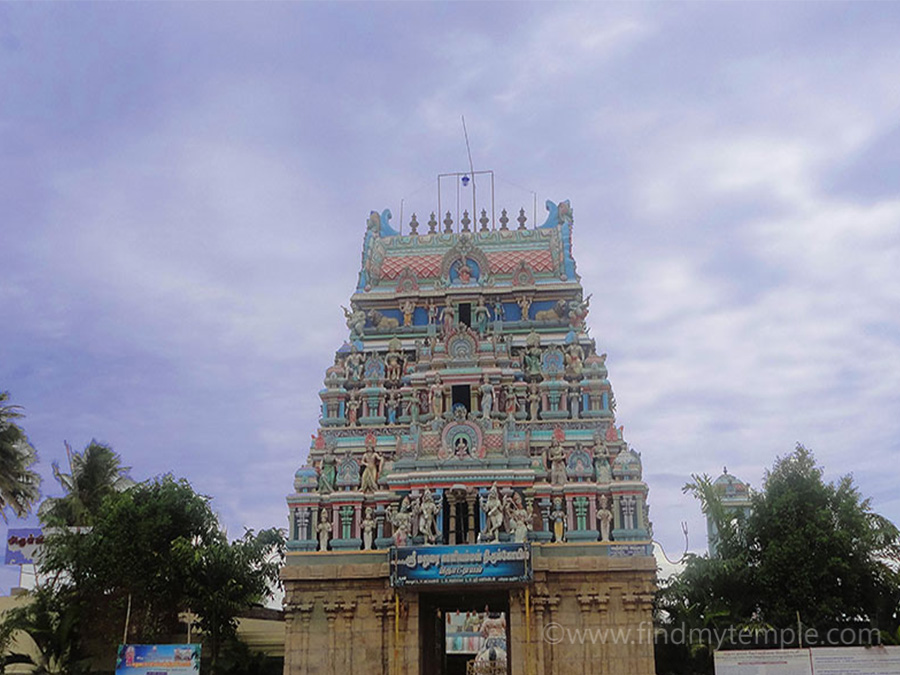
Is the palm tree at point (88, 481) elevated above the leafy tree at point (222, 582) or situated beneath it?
elevated above

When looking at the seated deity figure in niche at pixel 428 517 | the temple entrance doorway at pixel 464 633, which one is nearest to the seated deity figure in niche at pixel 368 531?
the seated deity figure in niche at pixel 428 517

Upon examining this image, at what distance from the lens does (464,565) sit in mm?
28484

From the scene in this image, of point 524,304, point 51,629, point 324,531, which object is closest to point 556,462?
point 524,304

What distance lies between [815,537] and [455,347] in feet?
48.7

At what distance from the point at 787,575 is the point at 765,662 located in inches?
198

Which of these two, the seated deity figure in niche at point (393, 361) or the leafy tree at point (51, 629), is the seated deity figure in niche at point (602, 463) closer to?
the seated deity figure in niche at point (393, 361)

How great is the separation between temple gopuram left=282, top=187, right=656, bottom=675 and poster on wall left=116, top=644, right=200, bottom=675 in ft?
11.6

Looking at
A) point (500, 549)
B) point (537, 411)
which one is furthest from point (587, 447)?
point (500, 549)

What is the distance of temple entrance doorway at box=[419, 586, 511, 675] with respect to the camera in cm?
3209

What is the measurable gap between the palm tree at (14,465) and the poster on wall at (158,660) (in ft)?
24.9

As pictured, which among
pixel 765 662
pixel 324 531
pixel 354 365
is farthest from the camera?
pixel 354 365

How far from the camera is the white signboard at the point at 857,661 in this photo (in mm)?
24906

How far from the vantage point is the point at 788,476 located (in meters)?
31.6

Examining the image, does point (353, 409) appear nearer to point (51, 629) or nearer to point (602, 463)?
point (602, 463)
